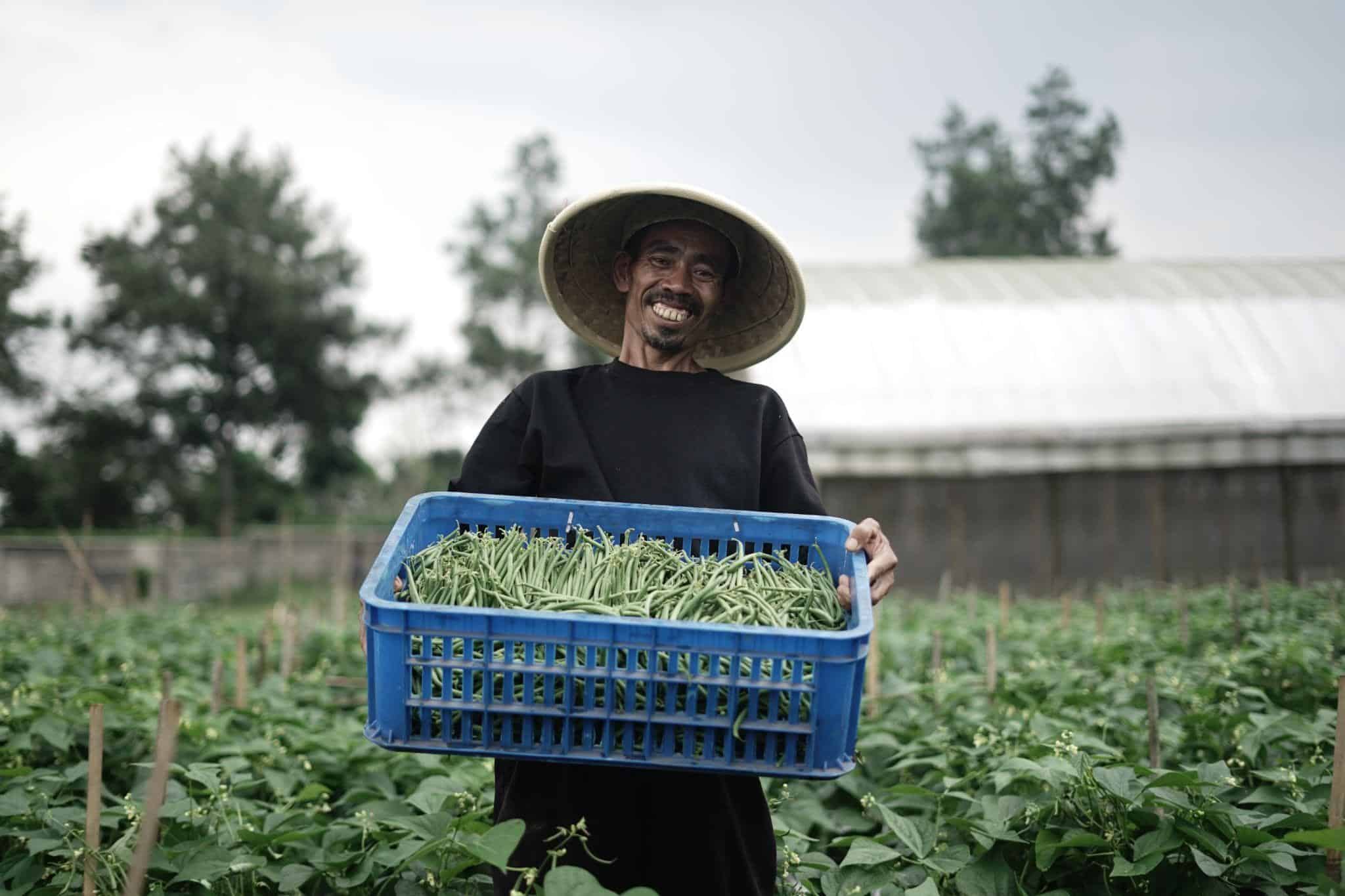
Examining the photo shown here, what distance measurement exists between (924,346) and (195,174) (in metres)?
20.6

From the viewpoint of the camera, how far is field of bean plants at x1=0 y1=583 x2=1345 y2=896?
232cm

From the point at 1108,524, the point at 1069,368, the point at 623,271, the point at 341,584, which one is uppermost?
the point at 1069,368

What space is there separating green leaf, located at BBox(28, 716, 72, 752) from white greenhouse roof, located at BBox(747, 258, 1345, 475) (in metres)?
7.47

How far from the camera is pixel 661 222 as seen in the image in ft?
8.23

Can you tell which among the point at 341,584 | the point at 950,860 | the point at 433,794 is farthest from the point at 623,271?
the point at 341,584

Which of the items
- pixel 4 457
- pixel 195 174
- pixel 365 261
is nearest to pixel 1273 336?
pixel 4 457

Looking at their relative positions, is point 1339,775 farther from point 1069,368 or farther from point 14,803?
point 1069,368

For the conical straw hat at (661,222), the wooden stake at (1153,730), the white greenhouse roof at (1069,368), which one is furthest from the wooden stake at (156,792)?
the white greenhouse roof at (1069,368)

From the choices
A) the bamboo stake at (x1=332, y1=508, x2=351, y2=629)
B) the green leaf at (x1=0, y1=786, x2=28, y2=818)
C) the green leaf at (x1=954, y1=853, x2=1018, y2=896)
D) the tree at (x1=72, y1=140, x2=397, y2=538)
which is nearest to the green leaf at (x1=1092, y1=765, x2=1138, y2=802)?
the green leaf at (x1=954, y1=853, x2=1018, y2=896)

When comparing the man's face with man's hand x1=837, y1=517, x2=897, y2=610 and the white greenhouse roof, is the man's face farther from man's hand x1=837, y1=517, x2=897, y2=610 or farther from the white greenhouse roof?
the white greenhouse roof

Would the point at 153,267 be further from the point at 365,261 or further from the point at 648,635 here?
the point at 648,635

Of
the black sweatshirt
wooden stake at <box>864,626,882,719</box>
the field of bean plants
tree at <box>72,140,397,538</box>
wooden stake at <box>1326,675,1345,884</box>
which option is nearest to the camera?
the black sweatshirt

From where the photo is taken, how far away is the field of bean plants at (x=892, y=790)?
2.32 metres

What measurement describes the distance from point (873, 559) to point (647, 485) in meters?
0.52
